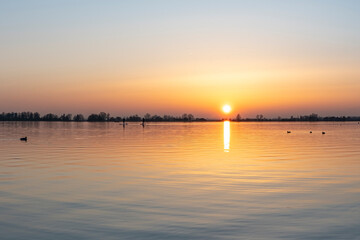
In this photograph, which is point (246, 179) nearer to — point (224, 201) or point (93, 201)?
point (224, 201)

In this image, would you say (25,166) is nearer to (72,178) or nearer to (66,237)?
(72,178)

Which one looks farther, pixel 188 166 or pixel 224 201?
pixel 188 166

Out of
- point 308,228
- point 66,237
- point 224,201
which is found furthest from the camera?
point 224,201

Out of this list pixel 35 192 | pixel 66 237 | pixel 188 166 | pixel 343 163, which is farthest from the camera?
pixel 343 163

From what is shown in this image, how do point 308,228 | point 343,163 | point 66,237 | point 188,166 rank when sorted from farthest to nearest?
point 343,163 < point 188,166 < point 308,228 < point 66,237

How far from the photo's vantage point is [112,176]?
845 inches

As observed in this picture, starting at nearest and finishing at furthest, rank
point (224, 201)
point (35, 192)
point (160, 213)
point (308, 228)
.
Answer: point (308, 228) < point (160, 213) < point (224, 201) < point (35, 192)

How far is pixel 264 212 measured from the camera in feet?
43.4

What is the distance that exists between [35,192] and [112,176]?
529 centimetres

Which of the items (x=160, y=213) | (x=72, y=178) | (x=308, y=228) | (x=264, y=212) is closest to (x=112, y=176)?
(x=72, y=178)

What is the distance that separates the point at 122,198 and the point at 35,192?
415 cm

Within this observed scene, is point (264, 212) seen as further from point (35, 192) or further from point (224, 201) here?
point (35, 192)

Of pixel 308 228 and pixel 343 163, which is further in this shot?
pixel 343 163

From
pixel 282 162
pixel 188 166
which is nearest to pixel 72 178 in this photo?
pixel 188 166
